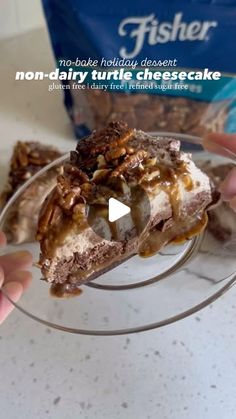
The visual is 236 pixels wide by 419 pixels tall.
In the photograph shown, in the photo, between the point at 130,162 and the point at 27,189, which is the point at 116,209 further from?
the point at 27,189

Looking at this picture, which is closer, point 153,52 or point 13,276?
point 13,276

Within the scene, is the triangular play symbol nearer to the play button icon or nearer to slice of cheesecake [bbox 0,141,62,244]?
the play button icon

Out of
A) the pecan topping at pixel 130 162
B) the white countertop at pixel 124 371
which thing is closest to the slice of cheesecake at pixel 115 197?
the pecan topping at pixel 130 162

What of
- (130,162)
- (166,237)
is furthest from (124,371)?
(130,162)

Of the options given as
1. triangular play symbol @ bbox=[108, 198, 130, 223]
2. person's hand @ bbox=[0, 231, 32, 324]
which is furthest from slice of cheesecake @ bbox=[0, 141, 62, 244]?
triangular play symbol @ bbox=[108, 198, 130, 223]

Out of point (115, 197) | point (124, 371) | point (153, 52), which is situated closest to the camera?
point (115, 197)

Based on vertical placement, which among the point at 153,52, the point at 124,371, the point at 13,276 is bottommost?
the point at 124,371

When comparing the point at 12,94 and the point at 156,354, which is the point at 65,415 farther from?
the point at 12,94
